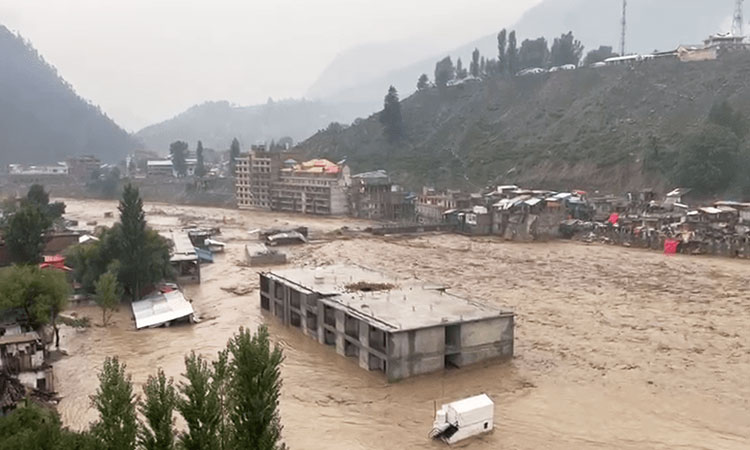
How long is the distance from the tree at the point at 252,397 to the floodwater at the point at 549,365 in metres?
7.31

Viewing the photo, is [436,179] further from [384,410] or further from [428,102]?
[384,410]

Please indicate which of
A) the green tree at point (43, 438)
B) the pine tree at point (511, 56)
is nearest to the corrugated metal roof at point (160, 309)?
the green tree at point (43, 438)

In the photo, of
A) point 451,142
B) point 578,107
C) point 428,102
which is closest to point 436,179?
point 451,142

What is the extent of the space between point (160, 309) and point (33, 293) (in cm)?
803

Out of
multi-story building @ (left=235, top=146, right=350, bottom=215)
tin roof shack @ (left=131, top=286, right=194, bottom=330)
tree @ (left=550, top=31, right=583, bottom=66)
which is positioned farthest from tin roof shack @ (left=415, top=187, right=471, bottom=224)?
tree @ (left=550, top=31, right=583, bottom=66)

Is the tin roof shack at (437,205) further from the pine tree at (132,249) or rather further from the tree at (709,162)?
the pine tree at (132,249)

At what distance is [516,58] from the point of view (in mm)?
124438

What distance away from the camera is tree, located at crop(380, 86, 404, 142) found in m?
114

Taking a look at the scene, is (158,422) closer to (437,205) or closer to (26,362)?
(26,362)

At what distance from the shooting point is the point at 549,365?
25.0m

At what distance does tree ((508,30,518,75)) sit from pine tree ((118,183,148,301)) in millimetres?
99874

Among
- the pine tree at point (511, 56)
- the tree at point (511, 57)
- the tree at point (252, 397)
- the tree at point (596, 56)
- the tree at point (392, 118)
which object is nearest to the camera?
the tree at point (252, 397)

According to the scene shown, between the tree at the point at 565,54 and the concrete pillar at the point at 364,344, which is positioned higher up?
the tree at the point at 565,54

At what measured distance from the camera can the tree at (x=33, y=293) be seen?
24.2 meters
